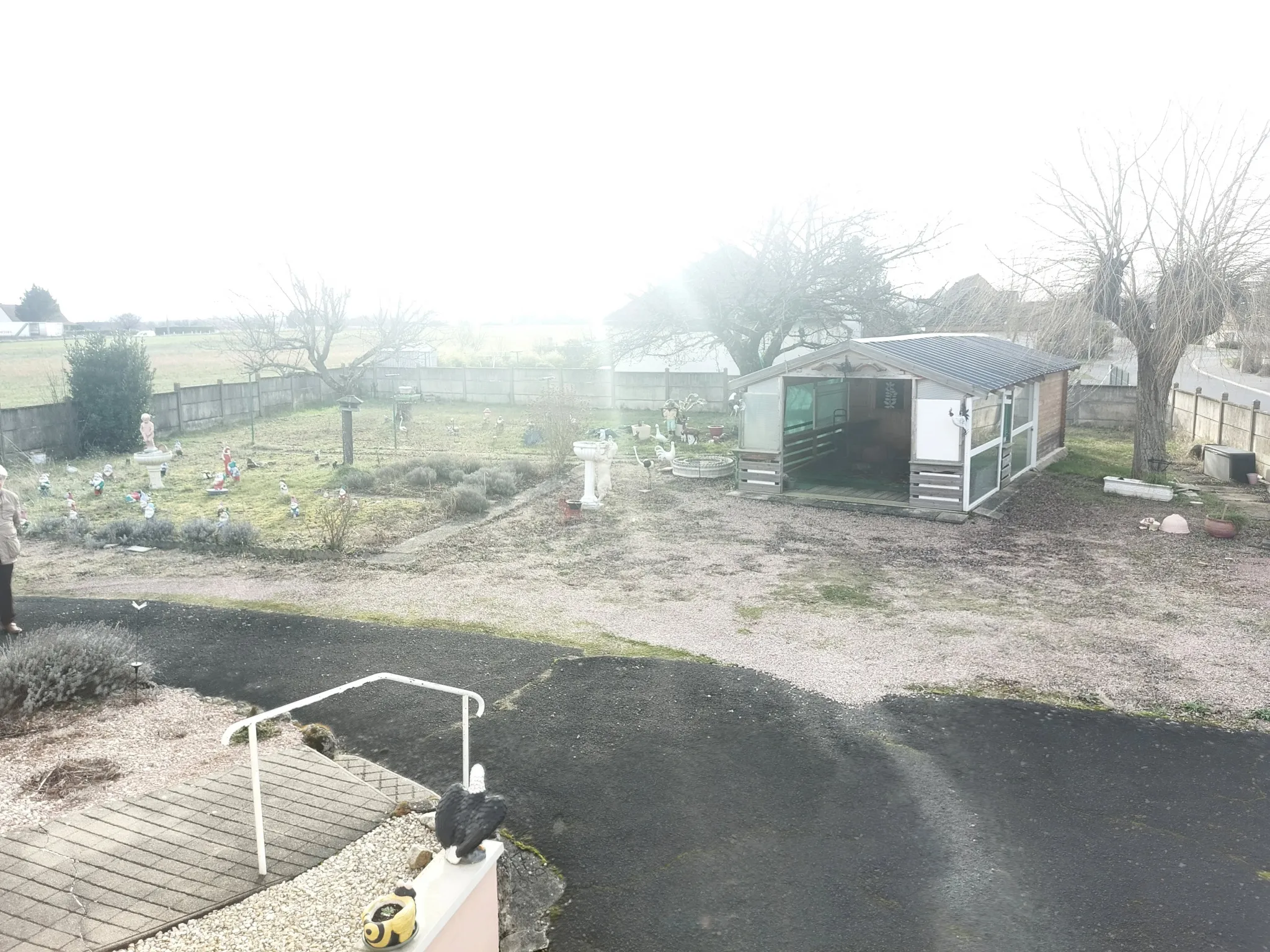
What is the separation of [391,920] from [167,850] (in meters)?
2.27

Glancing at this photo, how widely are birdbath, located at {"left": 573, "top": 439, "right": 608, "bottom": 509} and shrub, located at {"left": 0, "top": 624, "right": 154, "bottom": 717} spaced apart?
9093mm

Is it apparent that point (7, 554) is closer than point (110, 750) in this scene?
No

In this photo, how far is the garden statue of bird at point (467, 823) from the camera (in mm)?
4734

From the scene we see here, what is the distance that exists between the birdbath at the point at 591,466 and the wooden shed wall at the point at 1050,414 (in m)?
9.99

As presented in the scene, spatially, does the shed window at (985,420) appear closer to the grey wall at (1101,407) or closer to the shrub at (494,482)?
the shrub at (494,482)

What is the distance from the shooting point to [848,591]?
1206 centimetres

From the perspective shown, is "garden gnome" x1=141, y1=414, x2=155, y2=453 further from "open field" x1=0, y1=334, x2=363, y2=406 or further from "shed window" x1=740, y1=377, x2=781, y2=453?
"shed window" x1=740, y1=377, x2=781, y2=453

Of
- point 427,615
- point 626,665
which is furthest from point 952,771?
point 427,615

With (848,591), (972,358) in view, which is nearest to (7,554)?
(848,591)

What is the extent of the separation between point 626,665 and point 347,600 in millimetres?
4264

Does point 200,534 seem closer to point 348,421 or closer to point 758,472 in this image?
point 348,421

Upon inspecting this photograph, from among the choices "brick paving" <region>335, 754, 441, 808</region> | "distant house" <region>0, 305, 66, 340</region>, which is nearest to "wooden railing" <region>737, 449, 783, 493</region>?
"brick paving" <region>335, 754, 441, 808</region>

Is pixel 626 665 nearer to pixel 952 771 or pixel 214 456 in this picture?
pixel 952 771

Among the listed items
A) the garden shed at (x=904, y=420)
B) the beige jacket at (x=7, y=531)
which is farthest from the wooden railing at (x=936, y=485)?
the beige jacket at (x=7, y=531)
